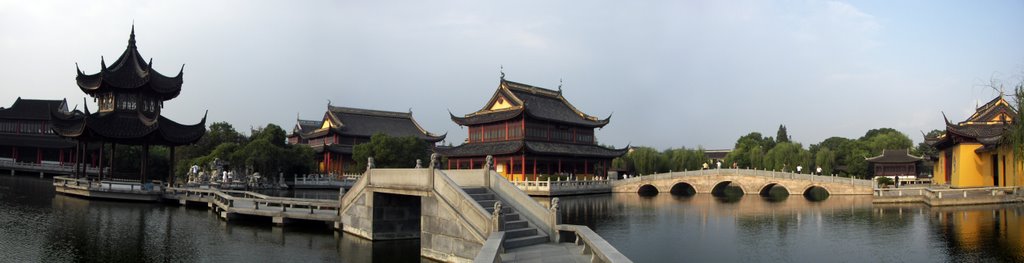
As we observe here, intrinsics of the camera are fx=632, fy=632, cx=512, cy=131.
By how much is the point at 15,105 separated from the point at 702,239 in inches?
2408

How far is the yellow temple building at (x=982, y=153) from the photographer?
31.8 m

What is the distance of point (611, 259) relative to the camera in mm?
8922

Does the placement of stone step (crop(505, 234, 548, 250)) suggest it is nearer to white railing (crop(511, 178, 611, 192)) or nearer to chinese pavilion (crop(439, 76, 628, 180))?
white railing (crop(511, 178, 611, 192))

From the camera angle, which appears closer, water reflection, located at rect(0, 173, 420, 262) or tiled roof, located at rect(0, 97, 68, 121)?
water reflection, located at rect(0, 173, 420, 262)

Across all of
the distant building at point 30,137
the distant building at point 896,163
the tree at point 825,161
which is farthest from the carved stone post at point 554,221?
the distant building at point 896,163

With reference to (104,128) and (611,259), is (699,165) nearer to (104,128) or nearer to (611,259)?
(104,128)

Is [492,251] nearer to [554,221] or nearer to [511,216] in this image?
[554,221]

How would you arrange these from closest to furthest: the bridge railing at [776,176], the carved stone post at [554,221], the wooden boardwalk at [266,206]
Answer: the carved stone post at [554,221] → the wooden boardwalk at [266,206] → the bridge railing at [776,176]

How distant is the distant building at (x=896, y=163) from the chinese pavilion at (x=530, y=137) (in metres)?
23.0

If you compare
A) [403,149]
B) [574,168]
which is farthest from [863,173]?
[403,149]

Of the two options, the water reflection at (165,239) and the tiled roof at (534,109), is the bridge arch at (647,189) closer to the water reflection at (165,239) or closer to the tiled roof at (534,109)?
the tiled roof at (534,109)

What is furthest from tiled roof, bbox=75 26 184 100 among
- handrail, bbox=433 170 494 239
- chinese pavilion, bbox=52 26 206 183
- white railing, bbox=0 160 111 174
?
handrail, bbox=433 170 494 239

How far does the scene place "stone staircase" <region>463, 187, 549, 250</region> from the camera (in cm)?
1257

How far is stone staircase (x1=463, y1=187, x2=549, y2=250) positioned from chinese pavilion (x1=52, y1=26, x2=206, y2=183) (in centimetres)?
2357
